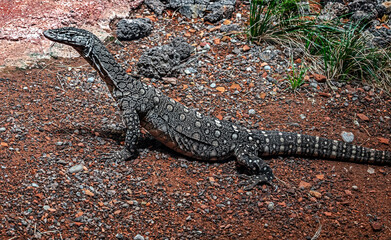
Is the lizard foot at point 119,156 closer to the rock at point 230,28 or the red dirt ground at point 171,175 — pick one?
the red dirt ground at point 171,175

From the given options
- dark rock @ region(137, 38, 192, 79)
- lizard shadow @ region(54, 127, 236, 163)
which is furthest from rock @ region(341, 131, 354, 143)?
dark rock @ region(137, 38, 192, 79)

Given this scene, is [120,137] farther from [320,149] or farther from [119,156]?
[320,149]

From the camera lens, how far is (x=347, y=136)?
273 inches

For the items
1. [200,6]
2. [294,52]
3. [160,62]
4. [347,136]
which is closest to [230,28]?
[200,6]

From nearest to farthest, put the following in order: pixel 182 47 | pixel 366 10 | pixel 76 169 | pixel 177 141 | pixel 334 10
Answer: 1. pixel 76 169
2. pixel 177 141
3. pixel 182 47
4. pixel 366 10
5. pixel 334 10

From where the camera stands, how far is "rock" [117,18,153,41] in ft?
28.1

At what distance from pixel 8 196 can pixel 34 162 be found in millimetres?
682

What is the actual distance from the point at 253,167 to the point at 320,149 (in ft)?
3.96

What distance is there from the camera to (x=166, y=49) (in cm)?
796

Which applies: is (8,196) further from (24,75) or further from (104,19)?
(104,19)

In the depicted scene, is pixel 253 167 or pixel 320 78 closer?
pixel 253 167

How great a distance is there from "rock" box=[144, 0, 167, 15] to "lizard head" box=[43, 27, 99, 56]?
3.98m

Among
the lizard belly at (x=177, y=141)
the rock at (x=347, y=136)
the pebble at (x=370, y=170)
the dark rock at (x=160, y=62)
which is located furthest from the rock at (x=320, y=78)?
the lizard belly at (x=177, y=141)

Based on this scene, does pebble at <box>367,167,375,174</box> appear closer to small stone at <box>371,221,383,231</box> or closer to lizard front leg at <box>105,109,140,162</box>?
small stone at <box>371,221,383,231</box>
